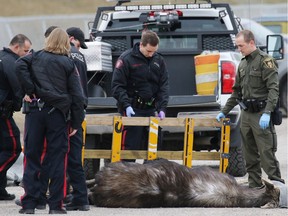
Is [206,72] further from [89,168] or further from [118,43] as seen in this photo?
[89,168]

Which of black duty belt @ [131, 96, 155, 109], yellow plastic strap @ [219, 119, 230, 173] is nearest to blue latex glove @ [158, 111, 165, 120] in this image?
black duty belt @ [131, 96, 155, 109]

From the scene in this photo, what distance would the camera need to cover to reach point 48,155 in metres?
9.59

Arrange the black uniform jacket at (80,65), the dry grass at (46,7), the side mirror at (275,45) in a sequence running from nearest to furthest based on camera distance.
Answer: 1. the black uniform jacket at (80,65)
2. the side mirror at (275,45)
3. the dry grass at (46,7)

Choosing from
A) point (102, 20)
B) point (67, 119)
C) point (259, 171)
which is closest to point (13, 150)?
point (67, 119)

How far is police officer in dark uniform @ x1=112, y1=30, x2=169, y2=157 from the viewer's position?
11.4 m

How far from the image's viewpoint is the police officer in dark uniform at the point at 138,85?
11.4 meters

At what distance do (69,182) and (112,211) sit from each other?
0.86 metres

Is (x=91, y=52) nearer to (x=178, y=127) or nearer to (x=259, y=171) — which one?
(x=178, y=127)

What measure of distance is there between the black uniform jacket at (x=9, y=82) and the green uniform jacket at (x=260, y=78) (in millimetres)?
2417

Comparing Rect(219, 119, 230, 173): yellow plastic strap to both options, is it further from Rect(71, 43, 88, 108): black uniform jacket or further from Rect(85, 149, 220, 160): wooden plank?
Rect(71, 43, 88, 108): black uniform jacket

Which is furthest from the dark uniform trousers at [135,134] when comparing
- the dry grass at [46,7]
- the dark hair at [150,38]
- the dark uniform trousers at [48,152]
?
the dry grass at [46,7]

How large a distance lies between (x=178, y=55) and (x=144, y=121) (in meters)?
2.10

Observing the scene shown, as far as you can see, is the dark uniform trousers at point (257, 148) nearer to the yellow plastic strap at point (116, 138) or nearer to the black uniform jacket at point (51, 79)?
the yellow plastic strap at point (116, 138)

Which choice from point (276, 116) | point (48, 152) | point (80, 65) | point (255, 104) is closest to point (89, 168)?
point (80, 65)
